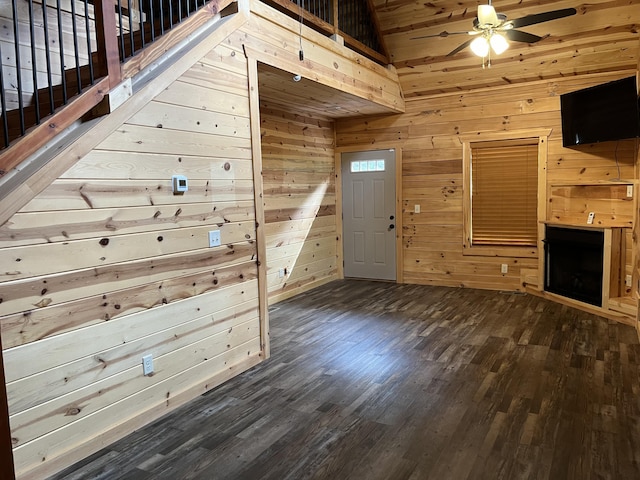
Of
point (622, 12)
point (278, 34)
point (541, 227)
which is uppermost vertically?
point (622, 12)

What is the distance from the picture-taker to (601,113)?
16.6 feet

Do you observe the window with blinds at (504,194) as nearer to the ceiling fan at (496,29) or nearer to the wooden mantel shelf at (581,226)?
the wooden mantel shelf at (581,226)

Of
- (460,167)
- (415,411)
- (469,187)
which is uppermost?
(460,167)

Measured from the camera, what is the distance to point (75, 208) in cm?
246

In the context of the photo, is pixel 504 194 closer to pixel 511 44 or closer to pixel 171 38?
pixel 511 44

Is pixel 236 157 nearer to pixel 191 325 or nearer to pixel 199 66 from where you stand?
pixel 199 66

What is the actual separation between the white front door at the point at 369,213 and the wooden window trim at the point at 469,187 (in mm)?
1025

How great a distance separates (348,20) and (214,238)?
362cm

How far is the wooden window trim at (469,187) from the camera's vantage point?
5.89 metres

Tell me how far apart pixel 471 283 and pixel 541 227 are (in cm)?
121

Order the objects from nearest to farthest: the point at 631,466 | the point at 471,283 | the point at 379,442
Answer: the point at 631,466
the point at 379,442
the point at 471,283

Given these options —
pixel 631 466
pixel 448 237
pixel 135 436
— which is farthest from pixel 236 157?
pixel 448 237

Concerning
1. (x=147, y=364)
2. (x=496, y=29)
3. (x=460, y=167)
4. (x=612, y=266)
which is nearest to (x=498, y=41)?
(x=496, y=29)

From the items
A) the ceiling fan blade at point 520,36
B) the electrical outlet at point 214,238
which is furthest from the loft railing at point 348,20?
the electrical outlet at point 214,238
